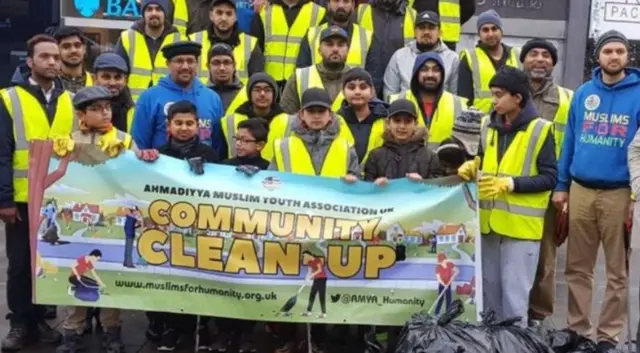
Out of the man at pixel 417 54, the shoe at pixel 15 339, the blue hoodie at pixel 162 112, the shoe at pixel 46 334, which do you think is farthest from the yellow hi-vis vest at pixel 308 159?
the shoe at pixel 15 339

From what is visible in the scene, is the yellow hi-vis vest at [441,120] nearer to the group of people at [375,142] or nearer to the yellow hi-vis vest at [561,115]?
the group of people at [375,142]

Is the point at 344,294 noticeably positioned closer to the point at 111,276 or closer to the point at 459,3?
the point at 111,276

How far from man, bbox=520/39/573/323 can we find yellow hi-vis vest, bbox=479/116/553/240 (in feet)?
2.00

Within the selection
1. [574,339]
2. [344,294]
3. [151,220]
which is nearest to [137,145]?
[151,220]

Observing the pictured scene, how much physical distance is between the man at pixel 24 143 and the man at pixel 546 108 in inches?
122

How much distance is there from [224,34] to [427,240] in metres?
2.77

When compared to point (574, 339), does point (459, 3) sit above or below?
above

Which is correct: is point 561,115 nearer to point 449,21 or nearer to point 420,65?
point 420,65

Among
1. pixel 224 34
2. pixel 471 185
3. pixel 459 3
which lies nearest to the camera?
pixel 471 185

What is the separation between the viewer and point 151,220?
19.2 feet

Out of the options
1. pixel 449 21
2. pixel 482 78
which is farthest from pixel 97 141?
pixel 449 21

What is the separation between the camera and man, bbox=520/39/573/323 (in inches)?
258

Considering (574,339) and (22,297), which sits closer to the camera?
(574,339)

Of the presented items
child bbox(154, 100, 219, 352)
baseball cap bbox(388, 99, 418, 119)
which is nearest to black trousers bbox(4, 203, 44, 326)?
child bbox(154, 100, 219, 352)
